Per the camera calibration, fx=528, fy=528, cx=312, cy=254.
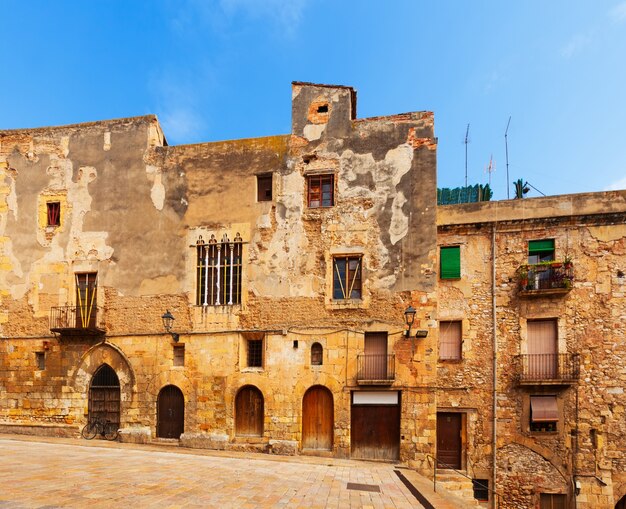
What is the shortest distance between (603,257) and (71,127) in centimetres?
2017

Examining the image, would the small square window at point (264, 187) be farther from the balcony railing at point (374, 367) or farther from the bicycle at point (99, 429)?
the bicycle at point (99, 429)

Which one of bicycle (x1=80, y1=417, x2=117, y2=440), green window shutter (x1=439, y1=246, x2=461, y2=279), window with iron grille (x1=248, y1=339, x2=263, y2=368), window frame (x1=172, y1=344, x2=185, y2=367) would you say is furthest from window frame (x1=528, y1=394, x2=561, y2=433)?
bicycle (x1=80, y1=417, x2=117, y2=440)

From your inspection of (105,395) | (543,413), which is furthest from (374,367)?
(105,395)

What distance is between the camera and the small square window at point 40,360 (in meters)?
19.5

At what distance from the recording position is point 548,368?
1806cm

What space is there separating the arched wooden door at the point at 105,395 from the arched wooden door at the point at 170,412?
1652 millimetres

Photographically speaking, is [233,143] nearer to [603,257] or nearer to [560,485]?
[603,257]

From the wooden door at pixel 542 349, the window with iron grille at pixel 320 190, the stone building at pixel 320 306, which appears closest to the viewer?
the stone building at pixel 320 306

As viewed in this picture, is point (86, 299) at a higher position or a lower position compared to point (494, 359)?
higher

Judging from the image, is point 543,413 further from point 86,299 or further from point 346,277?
point 86,299

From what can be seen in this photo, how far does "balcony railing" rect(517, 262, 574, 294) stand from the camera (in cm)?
1800

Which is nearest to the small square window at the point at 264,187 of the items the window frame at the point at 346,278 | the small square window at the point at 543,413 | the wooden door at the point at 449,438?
the window frame at the point at 346,278

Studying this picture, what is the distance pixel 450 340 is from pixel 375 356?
368 cm

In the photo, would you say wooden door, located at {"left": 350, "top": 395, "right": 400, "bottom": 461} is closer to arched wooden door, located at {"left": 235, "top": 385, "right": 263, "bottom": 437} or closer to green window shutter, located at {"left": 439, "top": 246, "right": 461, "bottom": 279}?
arched wooden door, located at {"left": 235, "top": 385, "right": 263, "bottom": 437}
